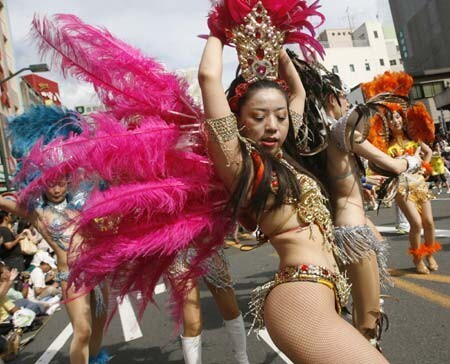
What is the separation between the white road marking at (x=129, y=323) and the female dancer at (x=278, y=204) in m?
2.95

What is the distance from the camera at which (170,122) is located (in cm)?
204

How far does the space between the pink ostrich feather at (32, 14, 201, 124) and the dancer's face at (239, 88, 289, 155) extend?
0.25 m

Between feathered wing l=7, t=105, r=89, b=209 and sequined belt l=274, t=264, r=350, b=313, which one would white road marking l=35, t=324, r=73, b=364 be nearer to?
feathered wing l=7, t=105, r=89, b=209

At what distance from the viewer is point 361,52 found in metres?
73.4

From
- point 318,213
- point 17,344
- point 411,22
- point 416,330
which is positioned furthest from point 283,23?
point 411,22

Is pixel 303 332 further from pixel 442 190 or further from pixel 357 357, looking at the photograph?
pixel 442 190

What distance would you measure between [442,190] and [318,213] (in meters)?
13.9

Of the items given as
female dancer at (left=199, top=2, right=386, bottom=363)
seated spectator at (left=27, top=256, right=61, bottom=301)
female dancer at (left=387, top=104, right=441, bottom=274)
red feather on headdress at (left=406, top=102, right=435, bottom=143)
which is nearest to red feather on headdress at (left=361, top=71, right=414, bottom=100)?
female dancer at (left=387, top=104, right=441, bottom=274)

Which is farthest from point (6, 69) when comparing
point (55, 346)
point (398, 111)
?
point (398, 111)

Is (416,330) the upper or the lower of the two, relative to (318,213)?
lower

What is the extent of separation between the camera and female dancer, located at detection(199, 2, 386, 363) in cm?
160

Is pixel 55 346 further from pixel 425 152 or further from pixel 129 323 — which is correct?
pixel 425 152

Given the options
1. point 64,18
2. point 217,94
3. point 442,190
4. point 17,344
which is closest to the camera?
point 217,94

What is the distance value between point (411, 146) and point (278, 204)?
3.99 meters
